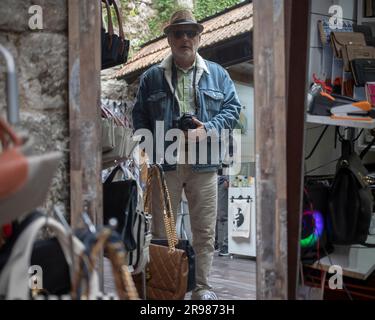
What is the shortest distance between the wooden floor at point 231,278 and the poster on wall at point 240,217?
228 mm

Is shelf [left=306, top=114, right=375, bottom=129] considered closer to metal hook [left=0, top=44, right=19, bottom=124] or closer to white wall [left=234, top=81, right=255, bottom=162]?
metal hook [left=0, top=44, right=19, bottom=124]

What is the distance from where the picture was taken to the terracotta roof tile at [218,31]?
360cm

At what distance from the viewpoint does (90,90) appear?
170 centimetres

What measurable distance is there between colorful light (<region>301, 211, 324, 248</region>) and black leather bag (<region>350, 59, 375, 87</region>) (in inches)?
25.8

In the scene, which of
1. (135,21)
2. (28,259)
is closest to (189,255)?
(28,259)

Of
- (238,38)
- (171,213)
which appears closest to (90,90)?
(171,213)

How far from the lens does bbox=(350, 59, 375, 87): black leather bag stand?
2207 millimetres

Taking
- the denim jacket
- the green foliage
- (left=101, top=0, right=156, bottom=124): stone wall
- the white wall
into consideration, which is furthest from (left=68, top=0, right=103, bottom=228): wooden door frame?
the green foliage

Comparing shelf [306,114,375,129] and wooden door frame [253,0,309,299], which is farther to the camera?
shelf [306,114,375,129]

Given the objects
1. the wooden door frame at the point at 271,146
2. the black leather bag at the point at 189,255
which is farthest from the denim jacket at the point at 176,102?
the wooden door frame at the point at 271,146

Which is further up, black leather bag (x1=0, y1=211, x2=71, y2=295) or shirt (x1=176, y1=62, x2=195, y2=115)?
shirt (x1=176, y1=62, x2=195, y2=115)

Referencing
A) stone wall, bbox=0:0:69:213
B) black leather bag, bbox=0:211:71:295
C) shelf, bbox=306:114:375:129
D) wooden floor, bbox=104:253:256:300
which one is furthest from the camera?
wooden floor, bbox=104:253:256:300
